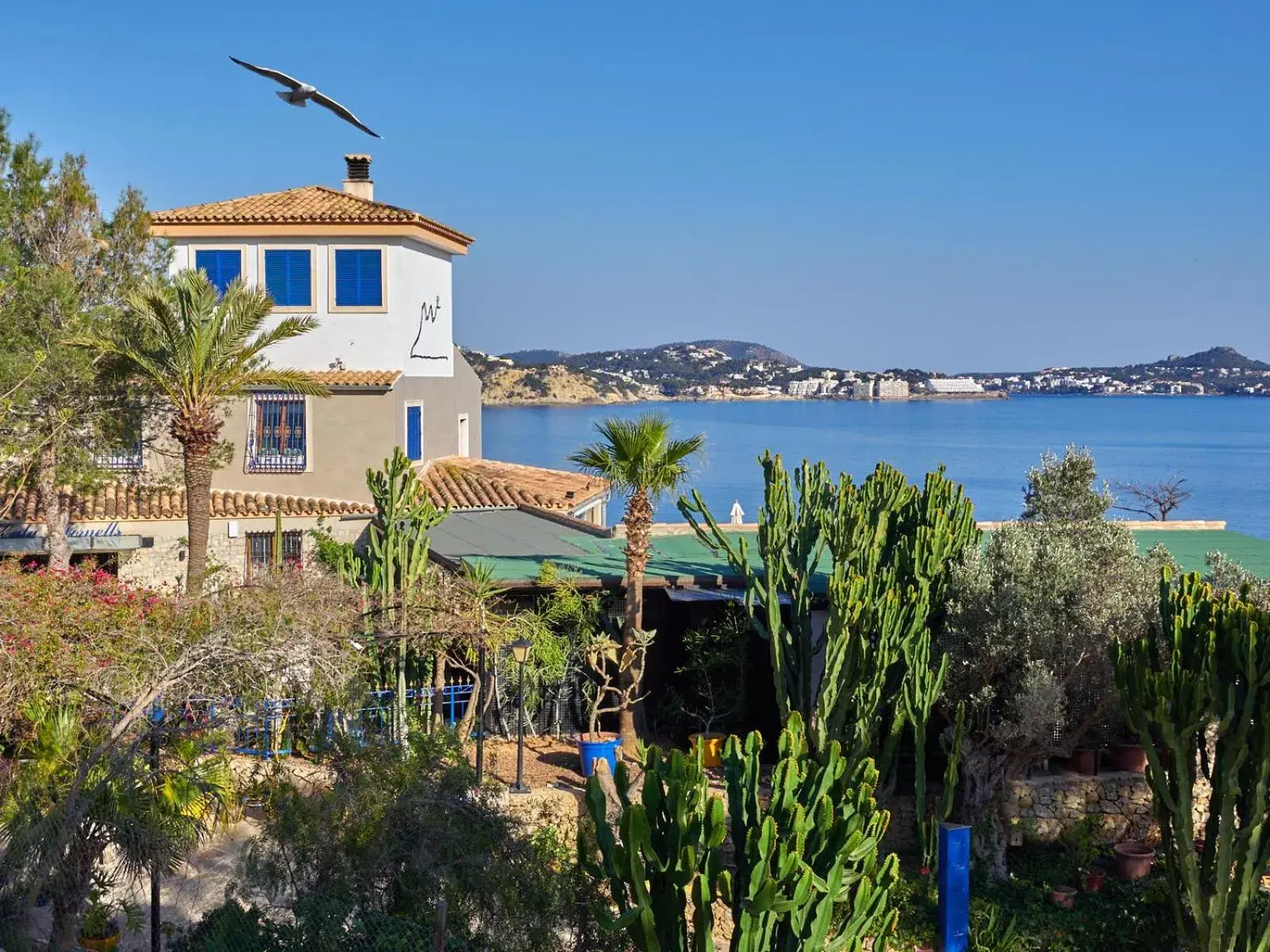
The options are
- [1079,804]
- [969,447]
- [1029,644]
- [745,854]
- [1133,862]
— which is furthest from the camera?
[969,447]

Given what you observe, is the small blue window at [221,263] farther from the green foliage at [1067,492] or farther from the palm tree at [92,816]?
the palm tree at [92,816]

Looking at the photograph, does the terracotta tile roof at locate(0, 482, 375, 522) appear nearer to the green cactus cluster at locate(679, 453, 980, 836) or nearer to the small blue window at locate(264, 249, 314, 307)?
the small blue window at locate(264, 249, 314, 307)

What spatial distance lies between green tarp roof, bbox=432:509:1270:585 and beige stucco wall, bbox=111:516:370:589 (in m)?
2.89

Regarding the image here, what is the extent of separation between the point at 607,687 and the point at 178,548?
968cm

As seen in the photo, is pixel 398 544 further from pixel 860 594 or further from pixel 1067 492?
pixel 1067 492

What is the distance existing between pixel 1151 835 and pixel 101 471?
15.4 metres

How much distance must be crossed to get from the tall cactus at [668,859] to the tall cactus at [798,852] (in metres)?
0.27

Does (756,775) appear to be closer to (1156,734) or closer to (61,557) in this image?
(1156,734)

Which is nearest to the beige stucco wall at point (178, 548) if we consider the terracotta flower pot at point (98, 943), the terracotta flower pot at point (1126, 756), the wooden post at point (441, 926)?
the terracotta flower pot at point (98, 943)

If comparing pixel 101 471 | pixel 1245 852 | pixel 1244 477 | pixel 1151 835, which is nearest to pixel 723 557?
pixel 1151 835

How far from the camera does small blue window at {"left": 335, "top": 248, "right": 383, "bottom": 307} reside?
2462 cm

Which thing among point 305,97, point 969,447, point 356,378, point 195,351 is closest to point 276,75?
point 305,97

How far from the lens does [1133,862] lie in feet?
47.1

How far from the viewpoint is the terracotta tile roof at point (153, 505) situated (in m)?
21.6
